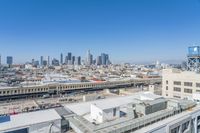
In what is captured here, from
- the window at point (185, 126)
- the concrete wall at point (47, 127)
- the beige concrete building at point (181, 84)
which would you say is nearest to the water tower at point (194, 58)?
the beige concrete building at point (181, 84)

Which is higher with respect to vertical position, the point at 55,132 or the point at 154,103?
the point at 154,103

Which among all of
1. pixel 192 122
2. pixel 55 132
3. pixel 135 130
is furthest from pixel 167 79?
pixel 55 132

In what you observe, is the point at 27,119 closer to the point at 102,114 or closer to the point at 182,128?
the point at 102,114

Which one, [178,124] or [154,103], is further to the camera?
[154,103]

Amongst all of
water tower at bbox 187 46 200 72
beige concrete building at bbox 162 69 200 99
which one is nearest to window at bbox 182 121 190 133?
beige concrete building at bbox 162 69 200 99

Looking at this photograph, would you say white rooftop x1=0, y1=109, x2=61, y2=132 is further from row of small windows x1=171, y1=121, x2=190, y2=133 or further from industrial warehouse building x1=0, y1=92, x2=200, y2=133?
row of small windows x1=171, y1=121, x2=190, y2=133

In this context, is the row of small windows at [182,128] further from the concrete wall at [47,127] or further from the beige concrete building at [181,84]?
the beige concrete building at [181,84]

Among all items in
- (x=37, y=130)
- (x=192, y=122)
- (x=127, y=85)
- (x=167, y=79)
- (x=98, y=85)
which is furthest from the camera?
(x=127, y=85)

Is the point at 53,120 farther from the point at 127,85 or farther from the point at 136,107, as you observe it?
the point at 127,85
